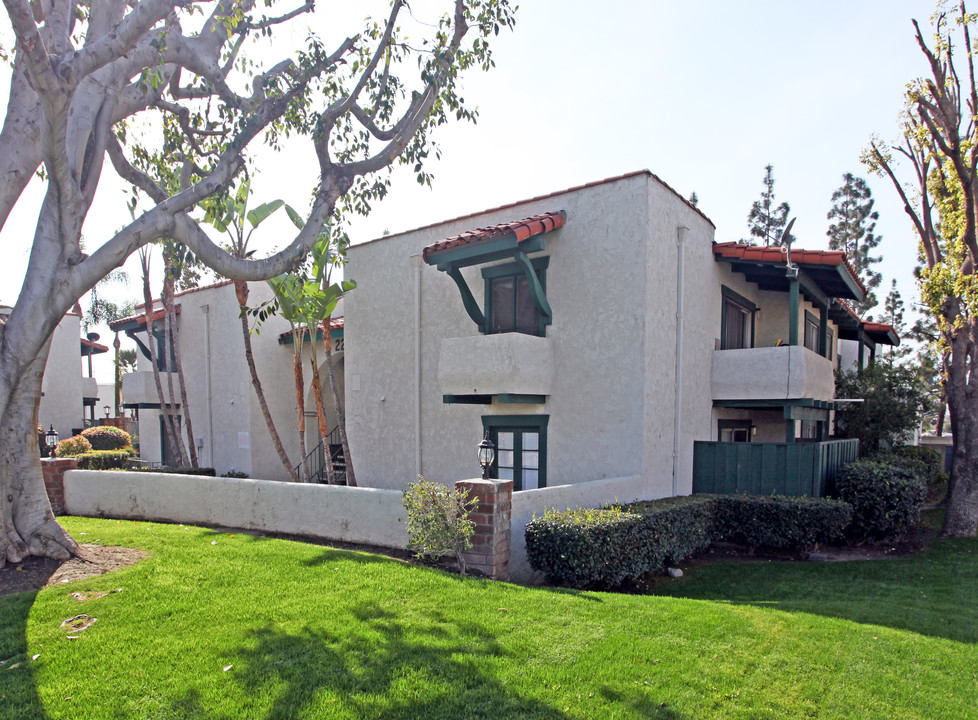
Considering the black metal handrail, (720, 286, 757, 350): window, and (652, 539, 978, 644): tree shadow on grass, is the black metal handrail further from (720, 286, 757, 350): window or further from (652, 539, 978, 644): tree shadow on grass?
(652, 539, 978, 644): tree shadow on grass

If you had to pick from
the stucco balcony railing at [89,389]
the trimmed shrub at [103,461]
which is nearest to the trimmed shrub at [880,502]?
the trimmed shrub at [103,461]

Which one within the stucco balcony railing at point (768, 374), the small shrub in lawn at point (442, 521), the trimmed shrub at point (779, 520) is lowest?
the trimmed shrub at point (779, 520)

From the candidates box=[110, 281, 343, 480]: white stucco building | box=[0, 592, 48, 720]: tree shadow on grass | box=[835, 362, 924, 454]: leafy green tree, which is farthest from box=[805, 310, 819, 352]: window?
box=[0, 592, 48, 720]: tree shadow on grass

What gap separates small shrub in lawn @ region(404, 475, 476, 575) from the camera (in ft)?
25.0

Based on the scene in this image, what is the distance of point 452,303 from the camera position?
13148 millimetres

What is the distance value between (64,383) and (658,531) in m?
27.4

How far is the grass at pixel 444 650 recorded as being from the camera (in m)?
4.35

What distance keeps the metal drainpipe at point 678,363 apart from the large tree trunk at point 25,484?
9539mm

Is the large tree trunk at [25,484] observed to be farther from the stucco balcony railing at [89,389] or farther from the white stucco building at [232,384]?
the stucco balcony railing at [89,389]

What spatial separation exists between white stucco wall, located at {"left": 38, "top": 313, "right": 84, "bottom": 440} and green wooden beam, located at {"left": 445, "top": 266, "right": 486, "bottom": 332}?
21932 mm

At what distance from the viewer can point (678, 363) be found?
11305mm

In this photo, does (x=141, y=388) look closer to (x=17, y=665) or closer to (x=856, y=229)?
(x=17, y=665)

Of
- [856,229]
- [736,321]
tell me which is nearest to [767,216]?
[856,229]

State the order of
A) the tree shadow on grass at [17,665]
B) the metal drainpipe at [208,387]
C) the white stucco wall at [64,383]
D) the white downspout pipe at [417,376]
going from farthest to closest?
the white stucco wall at [64,383], the metal drainpipe at [208,387], the white downspout pipe at [417,376], the tree shadow on grass at [17,665]
